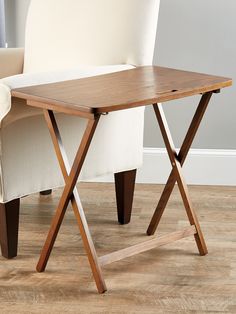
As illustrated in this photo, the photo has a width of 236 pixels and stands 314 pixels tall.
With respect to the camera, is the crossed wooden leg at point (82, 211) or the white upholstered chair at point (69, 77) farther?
the white upholstered chair at point (69, 77)

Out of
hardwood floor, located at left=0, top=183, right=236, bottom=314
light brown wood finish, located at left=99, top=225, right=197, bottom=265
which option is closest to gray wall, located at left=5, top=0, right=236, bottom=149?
hardwood floor, located at left=0, top=183, right=236, bottom=314

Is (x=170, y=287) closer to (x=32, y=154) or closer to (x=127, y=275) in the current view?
(x=127, y=275)

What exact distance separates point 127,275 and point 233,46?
1.29 meters

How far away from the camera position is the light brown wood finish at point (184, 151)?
2.62 m

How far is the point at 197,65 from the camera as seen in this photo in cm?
341

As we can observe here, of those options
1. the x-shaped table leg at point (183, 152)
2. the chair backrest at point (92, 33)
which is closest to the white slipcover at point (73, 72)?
the chair backrest at point (92, 33)

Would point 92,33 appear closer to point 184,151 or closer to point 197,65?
point 184,151

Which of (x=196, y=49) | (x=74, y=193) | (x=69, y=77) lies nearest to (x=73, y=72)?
(x=69, y=77)

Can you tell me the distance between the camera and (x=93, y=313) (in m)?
2.29

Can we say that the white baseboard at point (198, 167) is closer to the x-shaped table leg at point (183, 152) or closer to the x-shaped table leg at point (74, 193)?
the x-shaped table leg at point (183, 152)

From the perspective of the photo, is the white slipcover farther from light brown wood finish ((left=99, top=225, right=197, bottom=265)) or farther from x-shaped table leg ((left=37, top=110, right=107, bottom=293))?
light brown wood finish ((left=99, top=225, right=197, bottom=265))

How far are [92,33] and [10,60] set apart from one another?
16.9 inches

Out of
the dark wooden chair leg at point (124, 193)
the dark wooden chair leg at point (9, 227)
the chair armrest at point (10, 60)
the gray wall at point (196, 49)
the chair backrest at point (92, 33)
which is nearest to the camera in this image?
the dark wooden chair leg at point (9, 227)


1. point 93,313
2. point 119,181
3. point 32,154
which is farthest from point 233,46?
point 93,313
